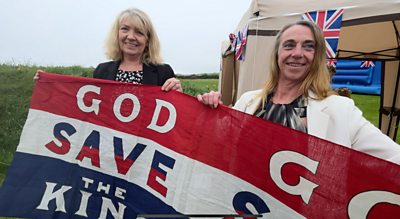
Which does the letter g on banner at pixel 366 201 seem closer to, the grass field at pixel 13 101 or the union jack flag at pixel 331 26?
the union jack flag at pixel 331 26

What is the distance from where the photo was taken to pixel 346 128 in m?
1.66

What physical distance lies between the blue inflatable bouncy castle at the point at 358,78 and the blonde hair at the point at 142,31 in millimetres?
10702

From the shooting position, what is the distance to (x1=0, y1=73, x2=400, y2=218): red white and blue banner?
5.41 feet

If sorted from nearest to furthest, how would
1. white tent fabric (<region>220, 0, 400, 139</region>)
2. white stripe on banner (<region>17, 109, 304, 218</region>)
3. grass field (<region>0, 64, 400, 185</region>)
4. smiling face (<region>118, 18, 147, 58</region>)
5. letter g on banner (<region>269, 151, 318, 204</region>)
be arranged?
letter g on banner (<region>269, 151, 318, 204</region>) → white stripe on banner (<region>17, 109, 304, 218</region>) → smiling face (<region>118, 18, 147, 58</region>) → white tent fabric (<region>220, 0, 400, 139</region>) → grass field (<region>0, 64, 400, 185</region>)

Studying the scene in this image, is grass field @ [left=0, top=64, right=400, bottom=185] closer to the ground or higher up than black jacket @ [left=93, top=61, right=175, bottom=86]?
closer to the ground

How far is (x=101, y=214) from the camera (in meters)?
2.00

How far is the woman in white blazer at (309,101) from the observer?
1.65 meters

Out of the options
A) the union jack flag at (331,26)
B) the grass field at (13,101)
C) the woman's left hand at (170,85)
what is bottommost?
the grass field at (13,101)

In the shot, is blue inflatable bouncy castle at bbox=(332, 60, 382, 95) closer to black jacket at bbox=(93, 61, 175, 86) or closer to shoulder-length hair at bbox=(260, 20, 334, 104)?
black jacket at bbox=(93, 61, 175, 86)

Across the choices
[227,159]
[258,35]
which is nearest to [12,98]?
[258,35]

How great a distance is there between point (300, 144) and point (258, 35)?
3.52m

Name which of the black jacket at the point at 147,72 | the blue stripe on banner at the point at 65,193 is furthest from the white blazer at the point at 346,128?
the black jacket at the point at 147,72

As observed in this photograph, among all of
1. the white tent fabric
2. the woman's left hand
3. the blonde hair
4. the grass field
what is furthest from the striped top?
the grass field

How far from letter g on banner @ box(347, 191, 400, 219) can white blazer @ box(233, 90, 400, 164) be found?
6.5 inches
